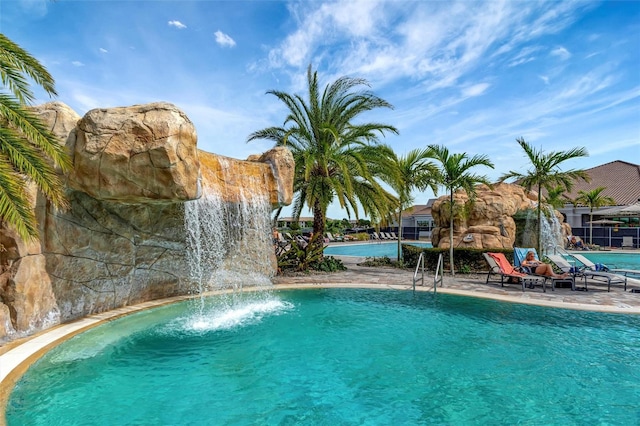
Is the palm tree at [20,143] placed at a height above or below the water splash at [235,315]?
above

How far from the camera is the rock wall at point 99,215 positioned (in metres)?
6.28

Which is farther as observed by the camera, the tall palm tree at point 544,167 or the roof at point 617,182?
the roof at point 617,182

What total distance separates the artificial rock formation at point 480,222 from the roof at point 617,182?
92.8 feet

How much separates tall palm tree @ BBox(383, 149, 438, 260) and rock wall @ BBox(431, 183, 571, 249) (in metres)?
1.57

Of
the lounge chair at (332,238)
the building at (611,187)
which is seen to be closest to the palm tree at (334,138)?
the lounge chair at (332,238)

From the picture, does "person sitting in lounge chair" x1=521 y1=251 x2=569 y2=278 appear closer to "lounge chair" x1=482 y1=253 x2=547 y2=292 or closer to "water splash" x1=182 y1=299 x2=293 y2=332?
"lounge chair" x1=482 y1=253 x2=547 y2=292

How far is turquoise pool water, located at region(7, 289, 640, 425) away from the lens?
425 centimetres

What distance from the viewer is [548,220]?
20109 mm

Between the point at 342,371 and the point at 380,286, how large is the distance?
6455 mm

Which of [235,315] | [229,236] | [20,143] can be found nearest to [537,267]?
[235,315]

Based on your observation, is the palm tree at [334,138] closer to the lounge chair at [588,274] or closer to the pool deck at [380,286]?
the pool deck at [380,286]

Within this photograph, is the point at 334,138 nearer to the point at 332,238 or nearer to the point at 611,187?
the point at 332,238

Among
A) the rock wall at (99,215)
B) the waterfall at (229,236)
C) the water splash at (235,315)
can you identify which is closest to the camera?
the rock wall at (99,215)

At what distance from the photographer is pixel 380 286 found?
38.3 ft
